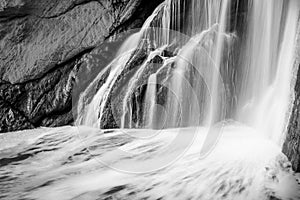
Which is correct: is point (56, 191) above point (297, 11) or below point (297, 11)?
below

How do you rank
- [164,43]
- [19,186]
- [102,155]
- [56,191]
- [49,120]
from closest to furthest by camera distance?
1. [56,191]
2. [19,186]
3. [102,155]
4. [164,43]
5. [49,120]

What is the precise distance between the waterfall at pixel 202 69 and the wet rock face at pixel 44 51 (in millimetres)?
840

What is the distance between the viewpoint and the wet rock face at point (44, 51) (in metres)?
7.32

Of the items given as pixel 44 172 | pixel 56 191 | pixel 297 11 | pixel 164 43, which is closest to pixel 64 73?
pixel 164 43

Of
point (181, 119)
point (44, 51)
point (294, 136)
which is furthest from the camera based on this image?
point (44, 51)

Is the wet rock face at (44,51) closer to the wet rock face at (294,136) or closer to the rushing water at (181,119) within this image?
the rushing water at (181,119)

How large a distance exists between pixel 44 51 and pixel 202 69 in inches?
146

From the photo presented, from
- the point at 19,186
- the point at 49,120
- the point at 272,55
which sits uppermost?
the point at 272,55

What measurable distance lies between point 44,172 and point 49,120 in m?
3.20

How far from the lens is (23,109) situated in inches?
297

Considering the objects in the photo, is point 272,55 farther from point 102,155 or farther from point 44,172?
point 44,172

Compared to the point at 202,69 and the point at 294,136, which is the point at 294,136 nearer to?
the point at 294,136

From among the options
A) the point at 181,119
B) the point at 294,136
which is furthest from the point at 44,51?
the point at 294,136

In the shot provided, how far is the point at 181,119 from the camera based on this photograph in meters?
5.70
